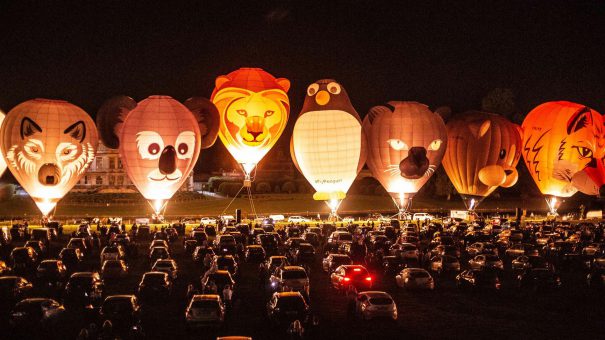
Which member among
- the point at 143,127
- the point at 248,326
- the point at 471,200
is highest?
the point at 143,127

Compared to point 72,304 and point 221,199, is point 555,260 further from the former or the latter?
point 221,199

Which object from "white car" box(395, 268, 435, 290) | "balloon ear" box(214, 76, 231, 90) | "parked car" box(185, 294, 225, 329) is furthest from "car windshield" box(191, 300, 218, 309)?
"balloon ear" box(214, 76, 231, 90)

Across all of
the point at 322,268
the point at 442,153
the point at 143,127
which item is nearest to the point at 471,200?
the point at 442,153

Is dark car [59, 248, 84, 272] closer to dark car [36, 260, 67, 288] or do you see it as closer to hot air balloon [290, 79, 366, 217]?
dark car [36, 260, 67, 288]

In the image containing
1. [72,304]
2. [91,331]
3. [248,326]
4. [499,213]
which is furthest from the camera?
[499,213]

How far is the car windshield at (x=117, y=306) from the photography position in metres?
14.2

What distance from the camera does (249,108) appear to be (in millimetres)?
32344

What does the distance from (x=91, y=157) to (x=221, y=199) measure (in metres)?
31.5

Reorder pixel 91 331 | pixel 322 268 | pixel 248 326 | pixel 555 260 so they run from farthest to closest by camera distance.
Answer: pixel 555 260, pixel 322 268, pixel 248 326, pixel 91 331

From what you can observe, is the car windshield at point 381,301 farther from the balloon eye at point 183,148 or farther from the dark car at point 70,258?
the balloon eye at point 183,148

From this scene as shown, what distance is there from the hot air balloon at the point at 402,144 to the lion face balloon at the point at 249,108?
14.3 feet

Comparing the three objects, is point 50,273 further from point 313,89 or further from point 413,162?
point 413,162

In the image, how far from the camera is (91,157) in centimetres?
3219

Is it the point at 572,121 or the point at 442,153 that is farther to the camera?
the point at 572,121
